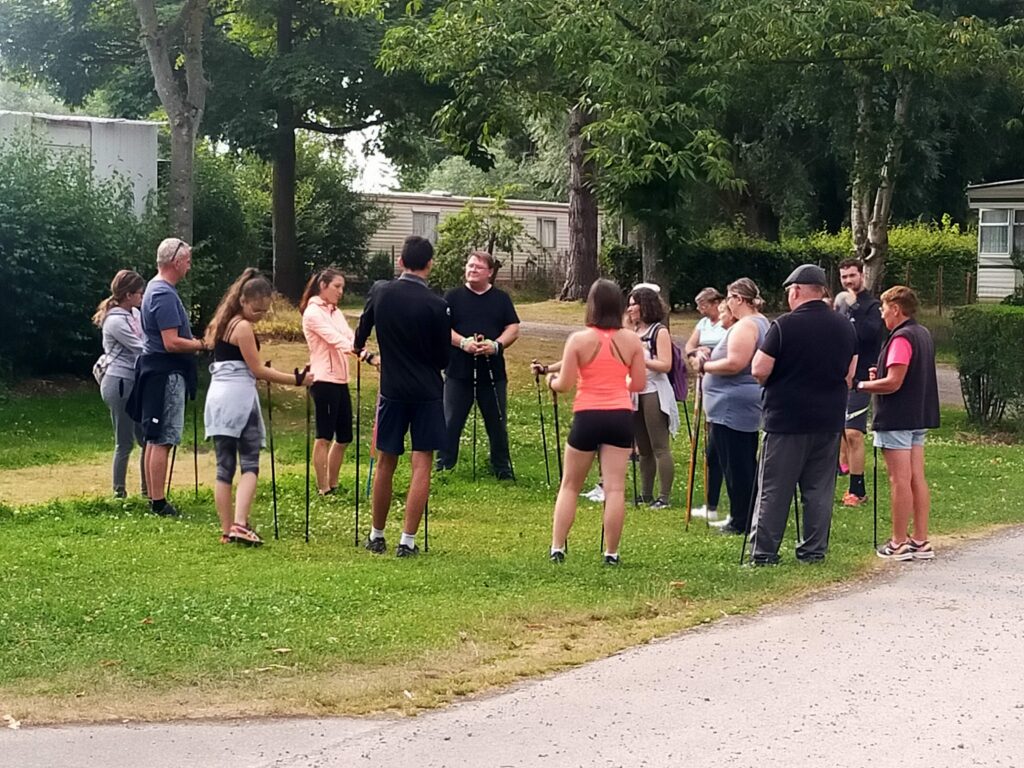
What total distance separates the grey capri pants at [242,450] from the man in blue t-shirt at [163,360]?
3.52 ft

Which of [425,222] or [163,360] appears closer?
[163,360]

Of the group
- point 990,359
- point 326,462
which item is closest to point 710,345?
point 326,462

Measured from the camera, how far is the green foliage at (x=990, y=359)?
17.0 m

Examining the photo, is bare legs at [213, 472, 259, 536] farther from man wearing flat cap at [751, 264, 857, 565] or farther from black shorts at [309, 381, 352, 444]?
man wearing flat cap at [751, 264, 857, 565]

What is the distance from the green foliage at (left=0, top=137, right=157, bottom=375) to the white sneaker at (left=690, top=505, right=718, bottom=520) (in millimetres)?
9983

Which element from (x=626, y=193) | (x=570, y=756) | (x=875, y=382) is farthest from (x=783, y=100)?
(x=570, y=756)

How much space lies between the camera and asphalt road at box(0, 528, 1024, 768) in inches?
212

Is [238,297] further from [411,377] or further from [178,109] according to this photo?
[178,109]

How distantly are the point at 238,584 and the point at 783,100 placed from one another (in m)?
21.6

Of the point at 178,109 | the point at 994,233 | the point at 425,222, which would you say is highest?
the point at 178,109

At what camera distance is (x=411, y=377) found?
9.00m

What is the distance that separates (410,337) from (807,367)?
2452mm

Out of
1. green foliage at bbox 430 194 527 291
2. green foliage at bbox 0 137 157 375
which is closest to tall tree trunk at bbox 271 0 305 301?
green foliage at bbox 430 194 527 291

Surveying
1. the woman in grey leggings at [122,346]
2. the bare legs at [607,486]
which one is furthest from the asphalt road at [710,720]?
the woman in grey leggings at [122,346]
